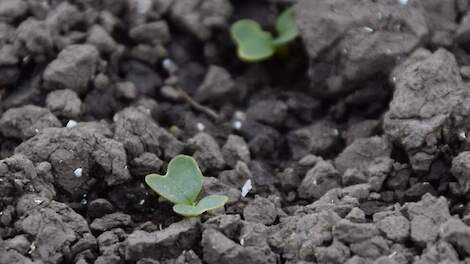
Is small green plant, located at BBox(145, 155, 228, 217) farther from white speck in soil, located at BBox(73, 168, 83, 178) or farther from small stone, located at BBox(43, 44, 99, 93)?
small stone, located at BBox(43, 44, 99, 93)

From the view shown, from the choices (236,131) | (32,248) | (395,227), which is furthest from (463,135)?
(32,248)

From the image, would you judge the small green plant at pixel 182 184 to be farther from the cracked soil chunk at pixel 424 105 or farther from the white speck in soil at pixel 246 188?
the cracked soil chunk at pixel 424 105

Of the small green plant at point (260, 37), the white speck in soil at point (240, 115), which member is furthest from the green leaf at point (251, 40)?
the white speck in soil at point (240, 115)

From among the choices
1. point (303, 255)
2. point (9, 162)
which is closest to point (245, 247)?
point (303, 255)

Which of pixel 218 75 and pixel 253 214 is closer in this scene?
pixel 253 214

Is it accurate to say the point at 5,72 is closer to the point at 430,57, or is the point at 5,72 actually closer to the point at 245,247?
the point at 245,247

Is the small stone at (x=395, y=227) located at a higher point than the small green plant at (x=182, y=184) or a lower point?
higher
